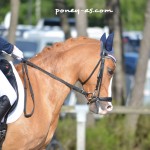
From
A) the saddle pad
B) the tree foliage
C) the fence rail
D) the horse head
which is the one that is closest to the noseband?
the horse head

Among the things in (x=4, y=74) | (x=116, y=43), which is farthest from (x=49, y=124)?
(x=116, y=43)

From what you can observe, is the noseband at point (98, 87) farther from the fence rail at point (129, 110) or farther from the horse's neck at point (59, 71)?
the fence rail at point (129, 110)

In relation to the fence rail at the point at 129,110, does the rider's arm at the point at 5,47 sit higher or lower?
higher

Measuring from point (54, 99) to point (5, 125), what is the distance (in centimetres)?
63

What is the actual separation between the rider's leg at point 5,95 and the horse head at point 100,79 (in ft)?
2.52

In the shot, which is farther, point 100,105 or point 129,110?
point 129,110

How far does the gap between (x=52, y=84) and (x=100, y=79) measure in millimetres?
517

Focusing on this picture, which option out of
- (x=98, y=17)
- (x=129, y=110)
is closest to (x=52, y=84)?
(x=129, y=110)

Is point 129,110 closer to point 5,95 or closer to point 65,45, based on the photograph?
point 65,45

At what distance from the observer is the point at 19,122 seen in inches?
243

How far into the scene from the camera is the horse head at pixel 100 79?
6.28 m

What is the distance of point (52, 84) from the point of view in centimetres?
647

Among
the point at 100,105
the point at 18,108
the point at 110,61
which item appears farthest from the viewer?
the point at 110,61

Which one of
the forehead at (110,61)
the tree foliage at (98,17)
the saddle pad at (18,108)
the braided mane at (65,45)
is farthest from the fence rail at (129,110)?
the tree foliage at (98,17)
